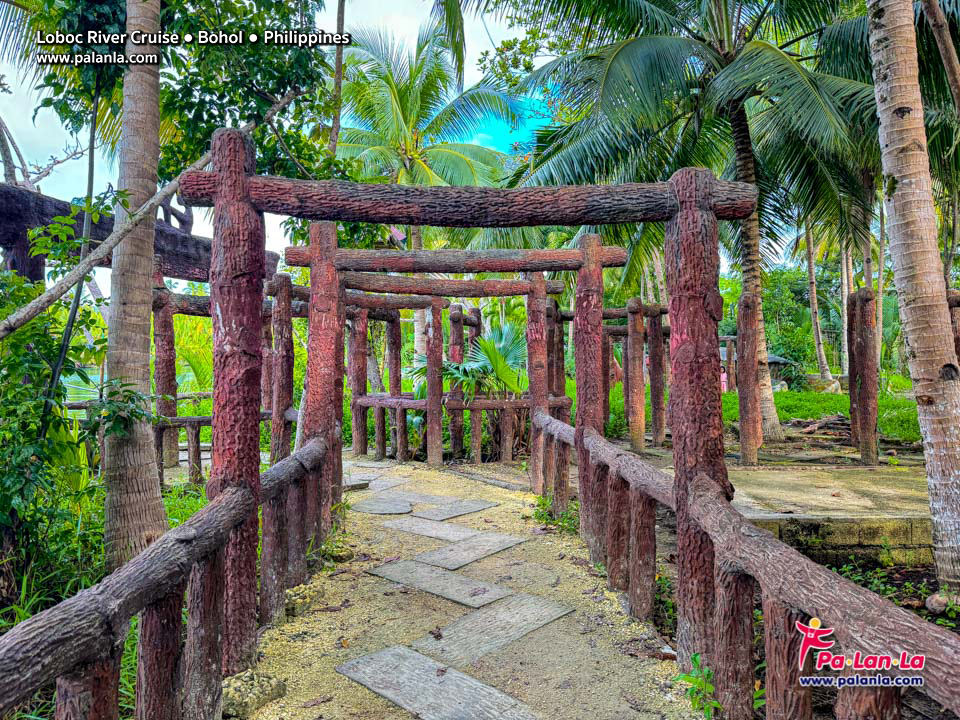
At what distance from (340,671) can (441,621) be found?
2.25 feet


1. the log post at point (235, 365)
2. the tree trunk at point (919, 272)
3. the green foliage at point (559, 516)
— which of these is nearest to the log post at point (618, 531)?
the green foliage at point (559, 516)

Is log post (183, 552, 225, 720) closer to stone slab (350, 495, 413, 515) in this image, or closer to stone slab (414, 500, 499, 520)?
stone slab (414, 500, 499, 520)

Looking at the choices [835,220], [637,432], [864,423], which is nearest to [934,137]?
[835,220]

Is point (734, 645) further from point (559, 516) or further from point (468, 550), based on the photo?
point (559, 516)

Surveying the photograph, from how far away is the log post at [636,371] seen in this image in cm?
797

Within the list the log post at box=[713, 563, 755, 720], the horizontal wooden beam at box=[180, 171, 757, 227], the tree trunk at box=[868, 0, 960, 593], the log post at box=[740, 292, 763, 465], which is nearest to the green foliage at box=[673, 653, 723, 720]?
the log post at box=[713, 563, 755, 720]

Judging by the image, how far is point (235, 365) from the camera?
2568 millimetres

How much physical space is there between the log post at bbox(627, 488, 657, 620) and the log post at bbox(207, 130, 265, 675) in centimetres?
182

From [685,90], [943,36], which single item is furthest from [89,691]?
[685,90]

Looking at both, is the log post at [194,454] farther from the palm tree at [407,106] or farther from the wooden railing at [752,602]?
the palm tree at [407,106]

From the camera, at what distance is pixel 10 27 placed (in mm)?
6402

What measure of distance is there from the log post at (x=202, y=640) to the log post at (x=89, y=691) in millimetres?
588

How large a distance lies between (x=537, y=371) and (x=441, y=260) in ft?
6.38

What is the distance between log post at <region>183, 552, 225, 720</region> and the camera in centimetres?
217
